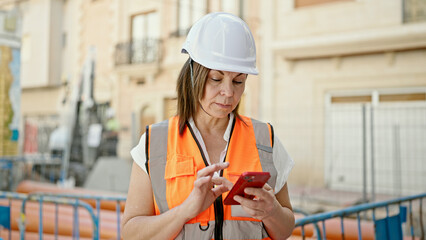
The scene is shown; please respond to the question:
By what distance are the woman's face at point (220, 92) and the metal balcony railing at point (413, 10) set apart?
21.2ft

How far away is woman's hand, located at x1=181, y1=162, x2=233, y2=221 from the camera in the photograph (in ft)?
2.99

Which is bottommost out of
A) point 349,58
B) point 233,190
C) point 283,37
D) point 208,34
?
point 233,190

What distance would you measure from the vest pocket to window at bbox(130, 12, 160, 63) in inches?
361

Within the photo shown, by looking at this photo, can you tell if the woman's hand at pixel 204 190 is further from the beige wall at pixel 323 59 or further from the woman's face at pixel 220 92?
the beige wall at pixel 323 59

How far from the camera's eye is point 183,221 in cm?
96

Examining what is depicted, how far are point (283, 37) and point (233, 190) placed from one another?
7.29 meters

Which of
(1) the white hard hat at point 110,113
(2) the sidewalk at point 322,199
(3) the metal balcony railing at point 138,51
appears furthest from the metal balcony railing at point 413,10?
(1) the white hard hat at point 110,113

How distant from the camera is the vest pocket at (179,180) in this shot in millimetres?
1001

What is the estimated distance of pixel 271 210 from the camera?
97cm

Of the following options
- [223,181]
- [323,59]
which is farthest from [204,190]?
[323,59]

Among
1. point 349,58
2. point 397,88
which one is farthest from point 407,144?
point 349,58

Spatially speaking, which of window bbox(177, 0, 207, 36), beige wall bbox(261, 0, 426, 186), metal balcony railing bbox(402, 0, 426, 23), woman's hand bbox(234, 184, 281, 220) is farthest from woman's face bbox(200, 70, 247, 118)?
window bbox(177, 0, 207, 36)

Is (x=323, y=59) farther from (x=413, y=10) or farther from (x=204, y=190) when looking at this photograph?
(x=204, y=190)

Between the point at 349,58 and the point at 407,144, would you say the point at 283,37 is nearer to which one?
the point at 349,58
